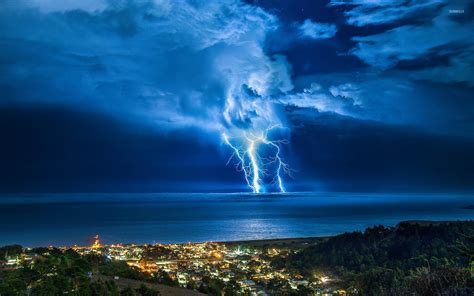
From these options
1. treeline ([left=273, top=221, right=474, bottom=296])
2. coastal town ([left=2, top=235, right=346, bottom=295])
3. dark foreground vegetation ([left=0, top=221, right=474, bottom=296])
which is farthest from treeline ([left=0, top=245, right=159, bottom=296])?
treeline ([left=273, top=221, right=474, bottom=296])

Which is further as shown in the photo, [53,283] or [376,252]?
[376,252]

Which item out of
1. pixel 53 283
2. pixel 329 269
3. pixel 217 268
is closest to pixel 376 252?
pixel 329 269

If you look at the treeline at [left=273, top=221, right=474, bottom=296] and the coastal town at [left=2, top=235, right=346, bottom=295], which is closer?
the coastal town at [left=2, top=235, right=346, bottom=295]

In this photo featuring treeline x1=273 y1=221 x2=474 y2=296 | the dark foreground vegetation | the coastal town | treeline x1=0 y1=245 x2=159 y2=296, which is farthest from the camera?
treeline x1=273 y1=221 x2=474 y2=296

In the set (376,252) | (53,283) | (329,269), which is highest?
(53,283)

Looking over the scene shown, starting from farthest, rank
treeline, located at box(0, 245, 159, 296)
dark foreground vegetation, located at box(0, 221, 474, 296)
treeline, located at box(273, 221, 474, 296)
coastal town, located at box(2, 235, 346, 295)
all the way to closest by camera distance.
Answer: treeline, located at box(273, 221, 474, 296), coastal town, located at box(2, 235, 346, 295), treeline, located at box(0, 245, 159, 296), dark foreground vegetation, located at box(0, 221, 474, 296)

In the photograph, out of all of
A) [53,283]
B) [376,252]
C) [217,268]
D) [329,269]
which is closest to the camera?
[53,283]

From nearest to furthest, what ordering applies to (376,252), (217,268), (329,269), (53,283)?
(53,283), (329,269), (376,252), (217,268)

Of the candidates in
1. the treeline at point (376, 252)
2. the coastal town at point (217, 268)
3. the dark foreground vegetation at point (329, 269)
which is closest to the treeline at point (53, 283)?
the dark foreground vegetation at point (329, 269)

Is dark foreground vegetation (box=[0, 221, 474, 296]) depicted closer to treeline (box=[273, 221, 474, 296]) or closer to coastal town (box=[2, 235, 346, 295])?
treeline (box=[273, 221, 474, 296])

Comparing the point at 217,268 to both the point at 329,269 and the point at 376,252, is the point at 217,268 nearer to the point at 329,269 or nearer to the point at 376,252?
the point at 329,269

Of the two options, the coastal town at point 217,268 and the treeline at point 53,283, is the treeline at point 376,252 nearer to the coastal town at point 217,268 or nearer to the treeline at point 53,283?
the coastal town at point 217,268
